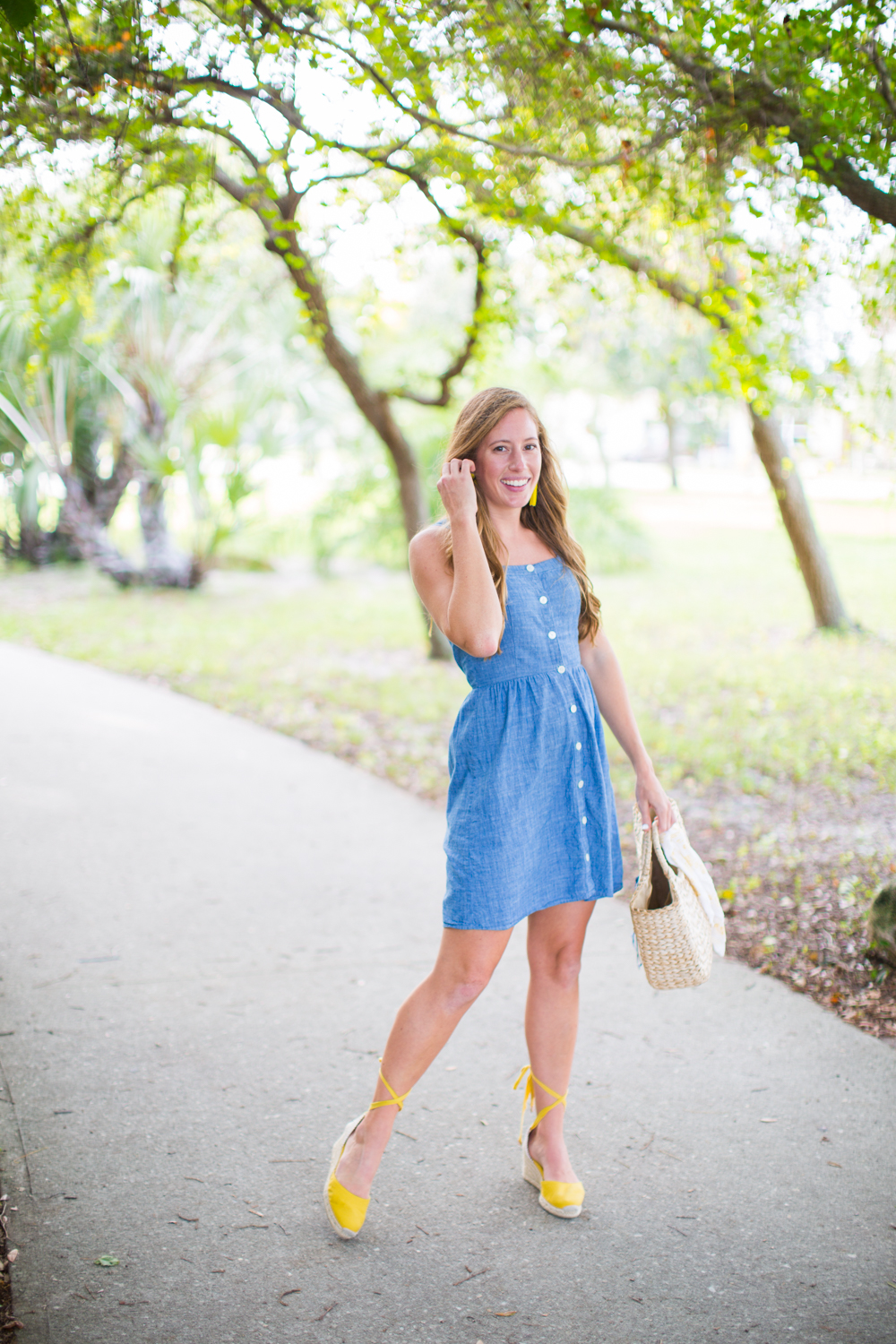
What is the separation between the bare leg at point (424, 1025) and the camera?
7.95ft

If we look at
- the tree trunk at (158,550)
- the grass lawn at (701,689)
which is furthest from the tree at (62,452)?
the grass lawn at (701,689)

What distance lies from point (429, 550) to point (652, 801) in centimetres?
86

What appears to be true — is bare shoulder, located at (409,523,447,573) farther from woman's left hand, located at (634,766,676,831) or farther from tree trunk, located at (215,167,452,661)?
tree trunk, located at (215,167,452,661)

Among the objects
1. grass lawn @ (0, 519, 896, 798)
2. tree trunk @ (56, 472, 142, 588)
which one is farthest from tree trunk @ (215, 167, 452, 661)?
tree trunk @ (56, 472, 142, 588)

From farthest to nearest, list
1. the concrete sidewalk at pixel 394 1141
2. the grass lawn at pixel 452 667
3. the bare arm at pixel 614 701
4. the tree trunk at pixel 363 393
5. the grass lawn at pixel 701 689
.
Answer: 1. the tree trunk at pixel 363 393
2. the grass lawn at pixel 452 667
3. the grass lawn at pixel 701 689
4. the bare arm at pixel 614 701
5. the concrete sidewalk at pixel 394 1141

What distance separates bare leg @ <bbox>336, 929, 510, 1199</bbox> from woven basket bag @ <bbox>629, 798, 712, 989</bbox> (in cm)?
37

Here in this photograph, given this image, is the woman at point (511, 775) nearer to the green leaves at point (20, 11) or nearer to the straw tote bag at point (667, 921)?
the straw tote bag at point (667, 921)

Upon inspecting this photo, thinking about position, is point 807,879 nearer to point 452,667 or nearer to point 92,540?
point 452,667

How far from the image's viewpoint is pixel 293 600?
14.1 meters

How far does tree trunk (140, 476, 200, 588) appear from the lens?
570 inches

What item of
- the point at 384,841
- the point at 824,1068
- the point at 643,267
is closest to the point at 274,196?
the point at 643,267

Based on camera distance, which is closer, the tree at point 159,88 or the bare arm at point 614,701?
the bare arm at point 614,701

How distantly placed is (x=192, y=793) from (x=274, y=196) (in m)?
3.29

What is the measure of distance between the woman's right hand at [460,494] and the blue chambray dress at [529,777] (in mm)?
268
